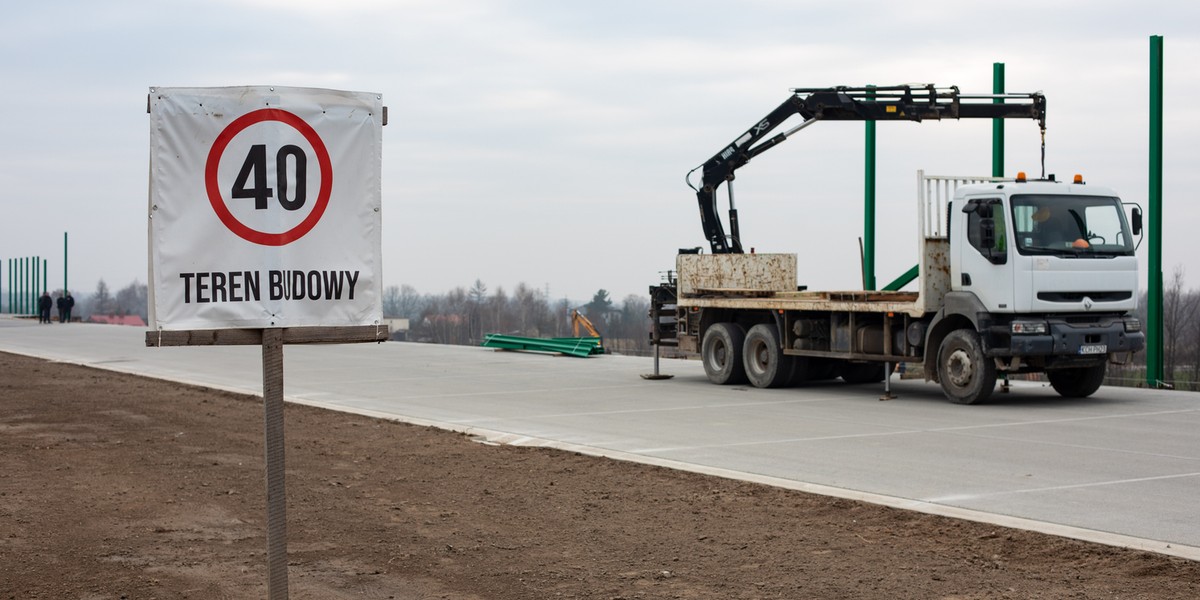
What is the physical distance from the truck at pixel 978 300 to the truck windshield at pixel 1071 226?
1 cm

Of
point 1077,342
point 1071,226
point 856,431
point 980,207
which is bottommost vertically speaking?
point 856,431

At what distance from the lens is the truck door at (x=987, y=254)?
57.7 ft

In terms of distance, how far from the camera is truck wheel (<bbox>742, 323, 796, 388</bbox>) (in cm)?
2128

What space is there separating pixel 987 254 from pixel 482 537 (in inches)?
445

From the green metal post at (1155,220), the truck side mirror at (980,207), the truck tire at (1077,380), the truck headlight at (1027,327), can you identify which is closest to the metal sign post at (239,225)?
the truck headlight at (1027,327)

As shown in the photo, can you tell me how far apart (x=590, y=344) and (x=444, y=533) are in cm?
2308

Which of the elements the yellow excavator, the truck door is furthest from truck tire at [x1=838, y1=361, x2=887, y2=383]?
the yellow excavator

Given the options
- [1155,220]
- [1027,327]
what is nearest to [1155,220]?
[1155,220]

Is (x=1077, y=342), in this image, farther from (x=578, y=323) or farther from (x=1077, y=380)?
(x=578, y=323)

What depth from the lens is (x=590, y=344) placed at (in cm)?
3170

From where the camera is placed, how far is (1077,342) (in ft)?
57.7

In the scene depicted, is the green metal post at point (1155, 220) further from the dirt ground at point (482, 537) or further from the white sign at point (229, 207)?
the white sign at point (229, 207)

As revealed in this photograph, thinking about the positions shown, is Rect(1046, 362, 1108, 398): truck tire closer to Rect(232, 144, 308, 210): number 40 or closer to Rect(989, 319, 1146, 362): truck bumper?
Rect(989, 319, 1146, 362): truck bumper

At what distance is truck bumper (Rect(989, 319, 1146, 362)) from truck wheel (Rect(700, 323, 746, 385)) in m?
5.54
